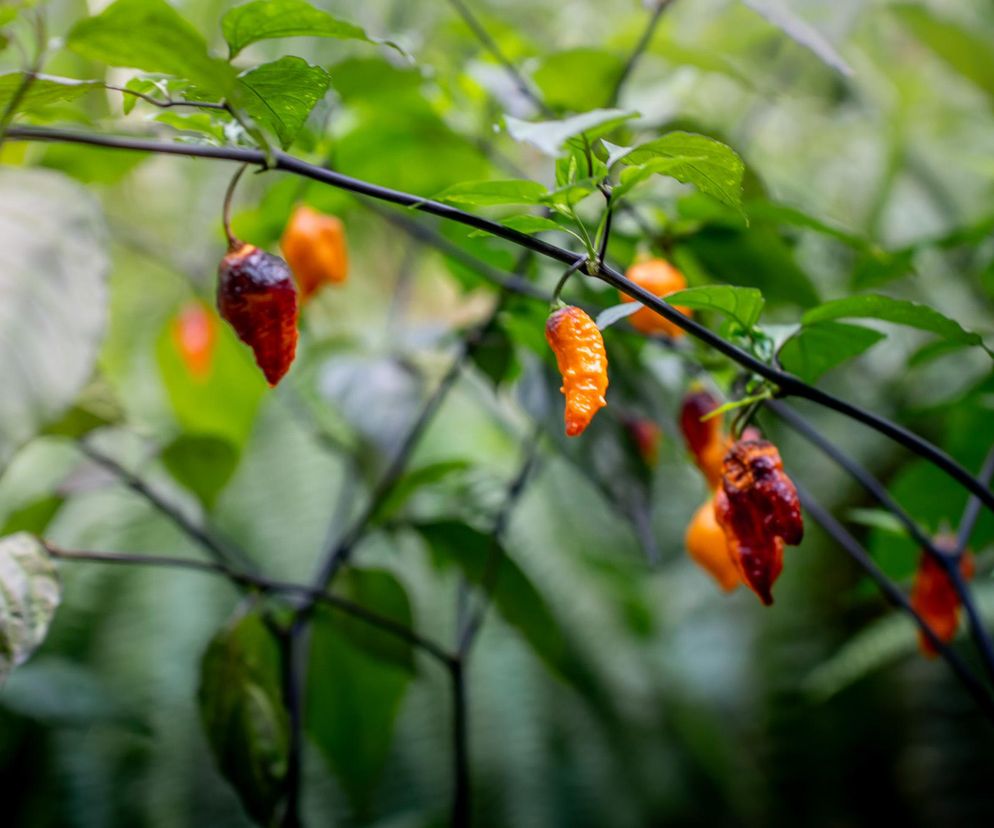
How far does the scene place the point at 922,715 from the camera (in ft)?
5.08

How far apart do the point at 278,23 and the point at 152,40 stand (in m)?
0.06

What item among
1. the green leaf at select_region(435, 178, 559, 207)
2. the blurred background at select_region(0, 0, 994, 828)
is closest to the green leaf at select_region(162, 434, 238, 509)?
the blurred background at select_region(0, 0, 994, 828)

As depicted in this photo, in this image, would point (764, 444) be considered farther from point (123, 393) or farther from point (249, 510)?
point (123, 393)

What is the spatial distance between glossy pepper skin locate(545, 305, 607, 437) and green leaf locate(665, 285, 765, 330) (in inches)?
1.7

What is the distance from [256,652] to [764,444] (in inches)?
14.1

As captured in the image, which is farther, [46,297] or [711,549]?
[711,549]

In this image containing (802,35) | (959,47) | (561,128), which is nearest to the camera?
(561,128)

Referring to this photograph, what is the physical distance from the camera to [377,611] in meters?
0.74

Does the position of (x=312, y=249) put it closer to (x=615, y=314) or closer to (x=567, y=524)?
(x=615, y=314)

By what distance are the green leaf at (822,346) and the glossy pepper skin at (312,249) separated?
1.22 feet

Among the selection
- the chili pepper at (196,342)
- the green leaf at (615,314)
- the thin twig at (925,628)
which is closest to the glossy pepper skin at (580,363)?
the green leaf at (615,314)

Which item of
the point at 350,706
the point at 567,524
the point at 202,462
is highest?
the point at 202,462

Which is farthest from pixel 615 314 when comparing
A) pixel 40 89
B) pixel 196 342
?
pixel 196 342

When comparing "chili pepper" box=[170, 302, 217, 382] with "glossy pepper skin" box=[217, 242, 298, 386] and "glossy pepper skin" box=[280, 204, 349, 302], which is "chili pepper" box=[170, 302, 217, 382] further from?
"glossy pepper skin" box=[217, 242, 298, 386]
